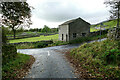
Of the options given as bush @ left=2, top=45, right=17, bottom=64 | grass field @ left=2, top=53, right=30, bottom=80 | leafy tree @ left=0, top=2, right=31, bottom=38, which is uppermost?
leafy tree @ left=0, top=2, right=31, bottom=38

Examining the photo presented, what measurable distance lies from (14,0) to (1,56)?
15.3ft

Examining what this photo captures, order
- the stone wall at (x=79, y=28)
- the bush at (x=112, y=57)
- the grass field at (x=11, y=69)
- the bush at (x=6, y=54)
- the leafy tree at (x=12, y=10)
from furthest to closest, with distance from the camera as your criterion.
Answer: the stone wall at (x=79, y=28)
the leafy tree at (x=12, y=10)
the bush at (x=6, y=54)
the bush at (x=112, y=57)
the grass field at (x=11, y=69)

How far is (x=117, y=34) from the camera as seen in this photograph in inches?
328

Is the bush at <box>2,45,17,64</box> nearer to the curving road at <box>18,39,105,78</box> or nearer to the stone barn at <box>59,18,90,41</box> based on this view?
the curving road at <box>18,39,105,78</box>

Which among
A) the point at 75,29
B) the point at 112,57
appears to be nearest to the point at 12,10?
the point at 112,57

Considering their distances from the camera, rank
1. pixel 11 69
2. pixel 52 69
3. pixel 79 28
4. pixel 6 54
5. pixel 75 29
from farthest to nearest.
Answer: pixel 79 28, pixel 75 29, pixel 6 54, pixel 52 69, pixel 11 69

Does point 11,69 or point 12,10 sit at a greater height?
point 12,10

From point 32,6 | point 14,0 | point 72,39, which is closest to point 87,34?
point 72,39

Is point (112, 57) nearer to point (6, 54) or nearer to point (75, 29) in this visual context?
point (6, 54)

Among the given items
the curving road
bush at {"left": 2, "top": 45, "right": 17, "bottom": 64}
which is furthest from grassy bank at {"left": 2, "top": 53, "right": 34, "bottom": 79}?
the curving road

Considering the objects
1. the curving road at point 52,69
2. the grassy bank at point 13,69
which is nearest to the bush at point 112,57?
the curving road at point 52,69

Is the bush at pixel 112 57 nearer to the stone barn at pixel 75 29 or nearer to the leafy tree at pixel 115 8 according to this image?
the leafy tree at pixel 115 8

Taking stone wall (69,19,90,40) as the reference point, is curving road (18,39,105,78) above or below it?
below

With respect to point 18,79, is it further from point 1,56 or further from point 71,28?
point 71,28
